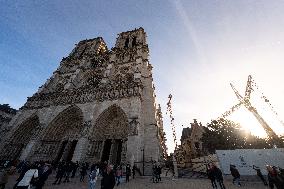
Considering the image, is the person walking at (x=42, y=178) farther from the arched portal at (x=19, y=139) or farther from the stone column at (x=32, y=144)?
the arched portal at (x=19, y=139)

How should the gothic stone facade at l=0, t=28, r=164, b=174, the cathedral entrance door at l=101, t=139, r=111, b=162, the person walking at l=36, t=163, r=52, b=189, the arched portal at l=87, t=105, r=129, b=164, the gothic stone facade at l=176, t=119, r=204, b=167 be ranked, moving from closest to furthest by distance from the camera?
the person walking at l=36, t=163, r=52, b=189
the gothic stone facade at l=0, t=28, r=164, b=174
the arched portal at l=87, t=105, r=129, b=164
the cathedral entrance door at l=101, t=139, r=111, b=162
the gothic stone facade at l=176, t=119, r=204, b=167

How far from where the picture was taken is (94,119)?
19.1 meters

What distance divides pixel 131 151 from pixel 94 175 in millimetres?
7468

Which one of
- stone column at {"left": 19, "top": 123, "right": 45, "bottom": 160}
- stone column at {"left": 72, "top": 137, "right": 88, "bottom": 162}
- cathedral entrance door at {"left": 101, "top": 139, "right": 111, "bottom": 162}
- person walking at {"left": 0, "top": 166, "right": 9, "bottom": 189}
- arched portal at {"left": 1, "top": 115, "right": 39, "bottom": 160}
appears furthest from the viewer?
arched portal at {"left": 1, "top": 115, "right": 39, "bottom": 160}

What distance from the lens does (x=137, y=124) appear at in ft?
54.8

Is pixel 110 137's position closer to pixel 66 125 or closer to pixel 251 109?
pixel 66 125

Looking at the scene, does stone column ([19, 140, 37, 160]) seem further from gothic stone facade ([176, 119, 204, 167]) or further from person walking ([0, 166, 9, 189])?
gothic stone facade ([176, 119, 204, 167])

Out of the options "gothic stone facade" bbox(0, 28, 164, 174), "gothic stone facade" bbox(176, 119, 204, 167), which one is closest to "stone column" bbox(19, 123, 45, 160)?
"gothic stone facade" bbox(0, 28, 164, 174)

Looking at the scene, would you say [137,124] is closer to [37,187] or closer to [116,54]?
[37,187]

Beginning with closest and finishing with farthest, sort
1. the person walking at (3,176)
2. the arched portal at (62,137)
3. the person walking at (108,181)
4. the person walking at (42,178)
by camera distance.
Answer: the person walking at (108,181) → the person walking at (3,176) → the person walking at (42,178) → the arched portal at (62,137)

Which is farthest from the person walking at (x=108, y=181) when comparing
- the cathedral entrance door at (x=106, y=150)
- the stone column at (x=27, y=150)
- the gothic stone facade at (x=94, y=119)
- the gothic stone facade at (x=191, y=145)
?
the gothic stone facade at (x=191, y=145)

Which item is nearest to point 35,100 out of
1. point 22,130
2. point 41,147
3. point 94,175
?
point 22,130

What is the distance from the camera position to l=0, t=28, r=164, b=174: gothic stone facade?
17312 mm

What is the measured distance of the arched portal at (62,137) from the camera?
18.9 m
